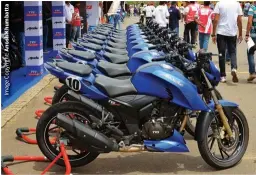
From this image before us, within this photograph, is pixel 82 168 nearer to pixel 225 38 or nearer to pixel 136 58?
pixel 136 58

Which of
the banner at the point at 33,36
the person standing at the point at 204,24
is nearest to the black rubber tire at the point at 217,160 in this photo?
the banner at the point at 33,36

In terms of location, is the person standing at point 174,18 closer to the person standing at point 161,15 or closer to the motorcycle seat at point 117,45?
the person standing at point 161,15

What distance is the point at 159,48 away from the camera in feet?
19.8

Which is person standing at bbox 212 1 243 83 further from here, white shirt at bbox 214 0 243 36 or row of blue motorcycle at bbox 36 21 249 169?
row of blue motorcycle at bbox 36 21 249 169

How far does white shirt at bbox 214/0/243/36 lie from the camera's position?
8.98m

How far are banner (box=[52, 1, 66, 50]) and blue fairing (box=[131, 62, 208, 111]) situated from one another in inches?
320

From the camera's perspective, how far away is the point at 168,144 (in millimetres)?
4160

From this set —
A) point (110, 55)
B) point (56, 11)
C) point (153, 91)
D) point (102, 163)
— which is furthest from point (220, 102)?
point (56, 11)

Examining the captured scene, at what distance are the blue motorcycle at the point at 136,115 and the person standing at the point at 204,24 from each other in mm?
7377

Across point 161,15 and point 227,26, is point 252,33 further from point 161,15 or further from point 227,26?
point 161,15

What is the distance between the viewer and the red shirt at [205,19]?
11.9m

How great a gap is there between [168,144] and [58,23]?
8517 millimetres

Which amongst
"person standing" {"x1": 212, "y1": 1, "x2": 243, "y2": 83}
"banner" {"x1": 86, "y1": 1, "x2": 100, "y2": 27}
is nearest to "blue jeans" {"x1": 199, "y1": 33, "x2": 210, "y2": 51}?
"person standing" {"x1": 212, "y1": 1, "x2": 243, "y2": 83}

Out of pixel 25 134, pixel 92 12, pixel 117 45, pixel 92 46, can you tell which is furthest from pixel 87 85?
pixel 92 12
